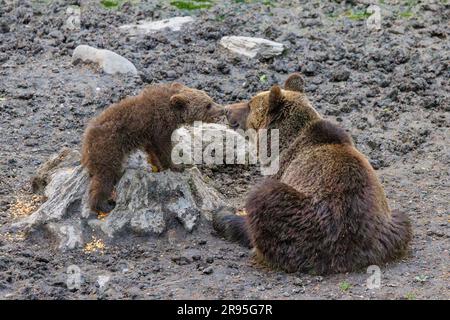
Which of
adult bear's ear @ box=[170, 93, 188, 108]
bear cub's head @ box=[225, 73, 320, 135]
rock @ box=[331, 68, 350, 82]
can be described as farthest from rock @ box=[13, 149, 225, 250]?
rock @ box=[331, 68, 350, 82]

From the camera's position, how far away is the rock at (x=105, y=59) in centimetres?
1321

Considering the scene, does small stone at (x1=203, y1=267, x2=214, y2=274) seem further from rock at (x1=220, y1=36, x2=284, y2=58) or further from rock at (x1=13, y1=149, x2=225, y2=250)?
rock at (x1=220, y1=36, x2=284, y2=58)

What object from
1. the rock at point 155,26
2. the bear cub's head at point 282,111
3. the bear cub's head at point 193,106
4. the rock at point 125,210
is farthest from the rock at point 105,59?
the bear cub's head at point 282,111

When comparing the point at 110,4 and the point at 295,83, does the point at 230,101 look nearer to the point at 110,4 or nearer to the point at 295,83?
the point at 295,83

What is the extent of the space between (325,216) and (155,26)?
24.2ft

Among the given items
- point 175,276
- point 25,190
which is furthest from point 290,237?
point 25,190

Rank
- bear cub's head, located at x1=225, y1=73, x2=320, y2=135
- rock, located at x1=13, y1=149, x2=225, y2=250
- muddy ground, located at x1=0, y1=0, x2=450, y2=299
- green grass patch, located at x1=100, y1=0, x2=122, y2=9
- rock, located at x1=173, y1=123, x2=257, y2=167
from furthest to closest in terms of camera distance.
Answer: green grass patch, located at x1=100, y1=0, x2=122, y2=9 < rock, located at x1=173, y1=123, x2=257, y2=167 < bear cub's head, located at x1=225, y1=73, x2=320, y2=135 < rock, located at x1=13, y1=149, x2=225, y2=250 < muddy ground, located at x1=0, y1=0, x2=450, y2=299

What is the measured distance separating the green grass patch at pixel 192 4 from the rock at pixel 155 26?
23.4 inches

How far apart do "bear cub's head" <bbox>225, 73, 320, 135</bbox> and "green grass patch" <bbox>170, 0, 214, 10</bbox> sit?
6288mm

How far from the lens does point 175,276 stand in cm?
830

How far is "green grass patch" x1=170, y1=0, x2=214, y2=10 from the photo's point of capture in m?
15.4

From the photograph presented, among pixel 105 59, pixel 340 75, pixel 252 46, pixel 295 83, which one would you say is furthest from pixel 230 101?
pixel 295 83

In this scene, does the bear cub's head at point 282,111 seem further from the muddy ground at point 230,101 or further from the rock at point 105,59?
the rock at point 105,59

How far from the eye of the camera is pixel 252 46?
13.9 metres
